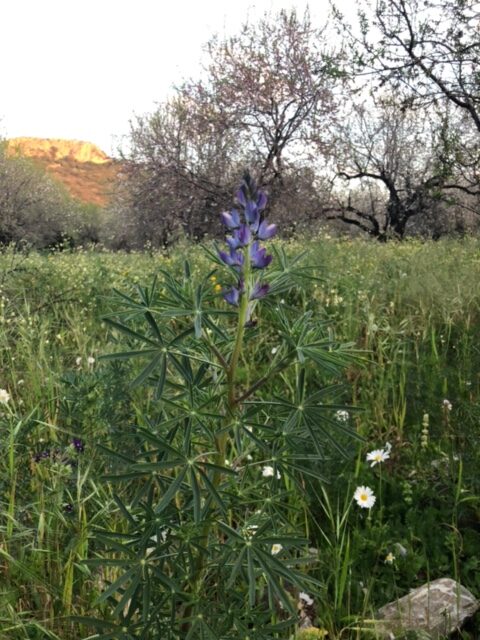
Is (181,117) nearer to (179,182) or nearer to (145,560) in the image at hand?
(179,182)

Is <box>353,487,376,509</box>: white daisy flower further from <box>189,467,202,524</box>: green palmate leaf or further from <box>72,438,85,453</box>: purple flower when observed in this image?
<box>189,467,202,524</box>: green palmate leaf

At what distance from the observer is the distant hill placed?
137 meters

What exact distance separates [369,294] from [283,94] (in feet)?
48.8

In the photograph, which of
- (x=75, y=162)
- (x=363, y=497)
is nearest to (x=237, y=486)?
(x=363, y=497)

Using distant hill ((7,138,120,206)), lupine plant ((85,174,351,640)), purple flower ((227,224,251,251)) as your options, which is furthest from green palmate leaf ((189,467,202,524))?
distant hill ((7,138,120,206))

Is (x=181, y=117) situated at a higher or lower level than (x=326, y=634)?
higher

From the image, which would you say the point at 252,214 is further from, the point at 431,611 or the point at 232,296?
the point at 431,611

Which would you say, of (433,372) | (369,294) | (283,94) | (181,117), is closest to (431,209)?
(283,94)

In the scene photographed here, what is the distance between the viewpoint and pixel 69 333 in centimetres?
403

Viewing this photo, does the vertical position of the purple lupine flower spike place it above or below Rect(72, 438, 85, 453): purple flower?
above

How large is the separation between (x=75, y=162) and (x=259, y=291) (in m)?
168

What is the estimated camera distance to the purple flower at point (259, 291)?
44.0 inches

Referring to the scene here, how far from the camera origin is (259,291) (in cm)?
112

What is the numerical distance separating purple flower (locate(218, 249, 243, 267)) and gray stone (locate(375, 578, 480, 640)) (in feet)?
4.19
